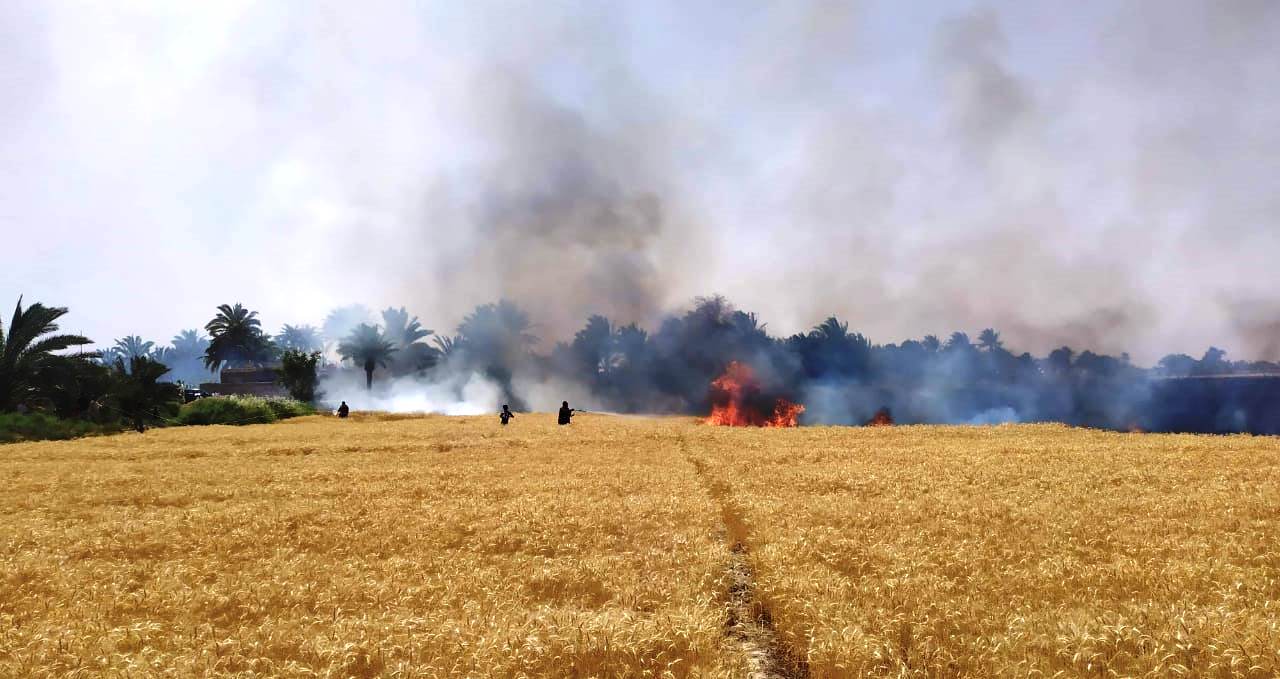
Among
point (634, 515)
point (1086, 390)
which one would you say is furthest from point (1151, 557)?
point (1086, 390)

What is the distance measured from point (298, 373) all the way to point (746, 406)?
59.1 m

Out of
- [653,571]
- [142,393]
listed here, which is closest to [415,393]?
A: [142,393]

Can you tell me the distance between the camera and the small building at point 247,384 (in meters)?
108

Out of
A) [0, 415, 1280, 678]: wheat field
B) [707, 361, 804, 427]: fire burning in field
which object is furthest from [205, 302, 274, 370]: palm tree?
[0, 415, 1280, 678]: wheat field

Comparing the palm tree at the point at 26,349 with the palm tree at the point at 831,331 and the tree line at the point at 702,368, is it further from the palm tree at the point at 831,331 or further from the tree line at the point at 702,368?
the palm tree at the point at 831,331

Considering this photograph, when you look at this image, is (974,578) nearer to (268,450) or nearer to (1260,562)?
(1260,562)

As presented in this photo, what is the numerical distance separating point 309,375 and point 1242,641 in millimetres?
95555

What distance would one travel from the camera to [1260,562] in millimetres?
10852

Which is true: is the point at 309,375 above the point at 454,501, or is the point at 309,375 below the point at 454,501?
above

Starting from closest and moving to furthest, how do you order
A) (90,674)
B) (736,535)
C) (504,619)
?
1. (90,674)
2. (504,619)
3. (736,535)

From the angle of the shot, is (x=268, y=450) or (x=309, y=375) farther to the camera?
(x=309, y=375)

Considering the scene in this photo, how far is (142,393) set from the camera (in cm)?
4841

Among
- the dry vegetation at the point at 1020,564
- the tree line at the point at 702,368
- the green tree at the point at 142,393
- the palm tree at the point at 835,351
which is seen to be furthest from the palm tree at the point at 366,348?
the dry vegetation at the point at 1020,564

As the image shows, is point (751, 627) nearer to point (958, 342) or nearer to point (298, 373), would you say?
point (298, 373)
